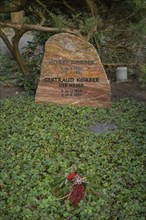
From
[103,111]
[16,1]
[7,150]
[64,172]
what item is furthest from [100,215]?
[16,1]

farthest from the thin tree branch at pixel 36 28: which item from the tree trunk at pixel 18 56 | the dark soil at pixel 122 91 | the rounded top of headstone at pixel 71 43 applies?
the dark soil at pixel 122 91

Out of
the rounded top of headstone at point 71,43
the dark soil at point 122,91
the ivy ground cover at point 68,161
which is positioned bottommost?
the ivy ground cover at point 68,161

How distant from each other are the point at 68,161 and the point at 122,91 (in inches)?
105

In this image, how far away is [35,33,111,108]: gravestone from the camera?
534 centimetres

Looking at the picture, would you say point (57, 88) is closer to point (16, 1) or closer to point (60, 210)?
point (16, 1)

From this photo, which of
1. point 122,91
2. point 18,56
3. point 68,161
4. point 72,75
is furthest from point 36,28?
point 68,161

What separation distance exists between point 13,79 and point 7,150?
10.3 feet

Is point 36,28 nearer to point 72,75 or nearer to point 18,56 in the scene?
point 18,56

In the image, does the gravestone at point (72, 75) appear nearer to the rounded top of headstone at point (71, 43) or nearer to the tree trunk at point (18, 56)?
the rounded top of headstone at point (71, 43)

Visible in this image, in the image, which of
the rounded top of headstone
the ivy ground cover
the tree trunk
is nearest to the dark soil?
the tree trunk

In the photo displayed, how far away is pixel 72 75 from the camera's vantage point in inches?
215

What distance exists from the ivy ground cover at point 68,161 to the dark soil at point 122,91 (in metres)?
0.53

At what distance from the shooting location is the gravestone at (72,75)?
5344mm

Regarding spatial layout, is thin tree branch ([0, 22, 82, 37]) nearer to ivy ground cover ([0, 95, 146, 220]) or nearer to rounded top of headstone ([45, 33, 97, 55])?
rounded top of headstone ([45, 33, 97, 55])
